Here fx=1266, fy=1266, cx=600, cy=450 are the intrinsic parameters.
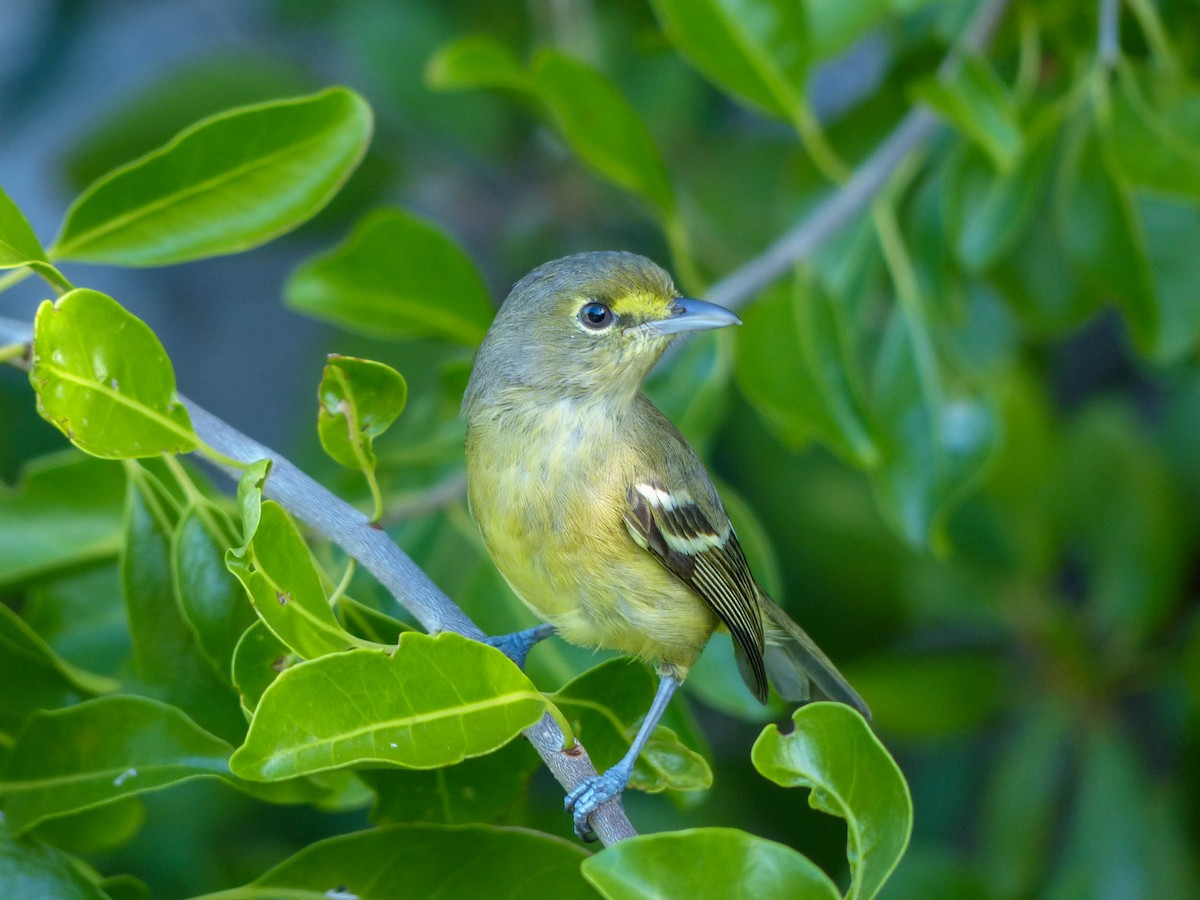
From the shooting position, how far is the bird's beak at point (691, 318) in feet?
7.79

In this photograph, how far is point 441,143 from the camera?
4488 mm

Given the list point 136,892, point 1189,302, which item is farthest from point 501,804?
point 1189,302

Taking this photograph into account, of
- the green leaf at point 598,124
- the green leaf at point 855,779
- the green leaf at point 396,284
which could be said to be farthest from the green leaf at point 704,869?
the green leaf at point 598,124

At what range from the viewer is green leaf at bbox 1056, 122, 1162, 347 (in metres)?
2.88

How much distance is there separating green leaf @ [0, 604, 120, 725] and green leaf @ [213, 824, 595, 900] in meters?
0.47

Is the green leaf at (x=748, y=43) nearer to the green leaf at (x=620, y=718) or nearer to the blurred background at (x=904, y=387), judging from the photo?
the blurred background at (x=904, y=387)

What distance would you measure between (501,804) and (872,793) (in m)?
0.61

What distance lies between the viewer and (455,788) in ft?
6.27

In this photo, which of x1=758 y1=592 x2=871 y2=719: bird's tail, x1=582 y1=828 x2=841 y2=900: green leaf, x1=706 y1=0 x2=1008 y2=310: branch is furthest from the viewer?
x1=706 y1=0 x2=1008 y2=310: branch

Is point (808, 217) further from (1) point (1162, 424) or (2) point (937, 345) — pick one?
(1) point (1162, 424)

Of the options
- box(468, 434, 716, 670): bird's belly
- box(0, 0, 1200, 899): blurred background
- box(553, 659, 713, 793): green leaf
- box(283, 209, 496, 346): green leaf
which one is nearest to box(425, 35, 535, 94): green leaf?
box(283, 209, 496, 346): green leaf

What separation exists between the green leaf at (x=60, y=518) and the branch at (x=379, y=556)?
545 millimetres

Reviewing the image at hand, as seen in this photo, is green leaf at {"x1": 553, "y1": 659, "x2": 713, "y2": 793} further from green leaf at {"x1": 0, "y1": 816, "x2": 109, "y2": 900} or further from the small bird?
green leaf at {"x1": 0, "y1": 816, "x2": 109, "y2": 900}

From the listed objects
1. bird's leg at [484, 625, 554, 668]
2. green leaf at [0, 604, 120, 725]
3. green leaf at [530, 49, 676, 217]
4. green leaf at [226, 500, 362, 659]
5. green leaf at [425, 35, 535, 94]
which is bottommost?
bird's leg at [484, 625, 554, 668]
